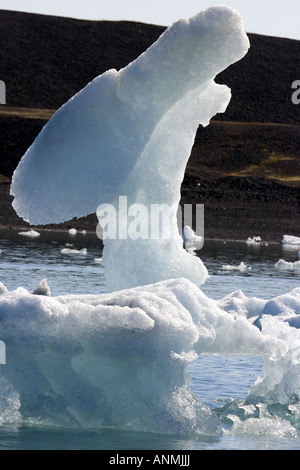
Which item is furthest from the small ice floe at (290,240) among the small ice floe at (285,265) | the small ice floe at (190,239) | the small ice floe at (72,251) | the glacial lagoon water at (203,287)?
the small ice floe at (72,251)

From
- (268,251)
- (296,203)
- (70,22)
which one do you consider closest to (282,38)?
(70,22)

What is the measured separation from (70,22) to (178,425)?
223ft

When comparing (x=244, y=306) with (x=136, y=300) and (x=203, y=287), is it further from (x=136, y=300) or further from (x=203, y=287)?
(x=203, y=287)

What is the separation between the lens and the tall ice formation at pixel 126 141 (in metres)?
9.99

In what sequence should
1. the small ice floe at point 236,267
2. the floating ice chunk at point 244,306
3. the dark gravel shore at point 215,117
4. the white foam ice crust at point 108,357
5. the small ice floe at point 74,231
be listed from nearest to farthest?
1. the white foam ice crust at point 108,357
2. the floating ice chunk at point 244,306
3. the small ice floe at point 236,267
4. the small ice floe at point 74,231
5. the dark gravel shore at point 215,117

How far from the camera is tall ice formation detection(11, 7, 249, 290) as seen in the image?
9992mm

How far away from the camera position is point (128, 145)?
10172mm

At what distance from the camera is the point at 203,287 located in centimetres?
2192


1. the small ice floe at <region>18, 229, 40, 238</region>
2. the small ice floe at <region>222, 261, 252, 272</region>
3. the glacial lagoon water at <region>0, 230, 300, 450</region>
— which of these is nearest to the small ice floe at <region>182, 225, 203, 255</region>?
the glacial lagoon water at <region>0, 230, 300, 450</region>

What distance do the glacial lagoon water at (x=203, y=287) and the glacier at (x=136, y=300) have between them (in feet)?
0.65

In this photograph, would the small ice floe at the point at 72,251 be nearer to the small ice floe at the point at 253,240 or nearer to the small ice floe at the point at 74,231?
the small ice floe at the point at 74,231

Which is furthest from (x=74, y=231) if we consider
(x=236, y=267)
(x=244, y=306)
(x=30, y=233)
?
(x=244, y=306)

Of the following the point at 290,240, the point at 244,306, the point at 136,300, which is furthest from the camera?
the point at 290,240

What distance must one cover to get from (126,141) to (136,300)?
90.1 inches
